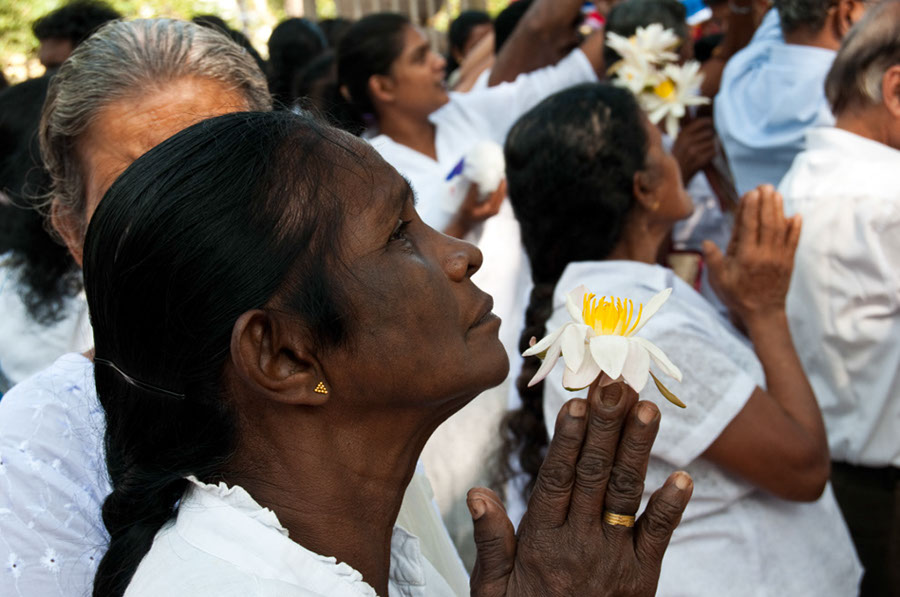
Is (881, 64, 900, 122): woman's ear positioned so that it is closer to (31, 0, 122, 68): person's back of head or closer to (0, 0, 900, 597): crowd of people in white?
(0, 0, 900, 597): crowd of people in white

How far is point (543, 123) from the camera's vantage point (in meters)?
2.53

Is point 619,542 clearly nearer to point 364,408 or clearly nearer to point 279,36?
point 364,408

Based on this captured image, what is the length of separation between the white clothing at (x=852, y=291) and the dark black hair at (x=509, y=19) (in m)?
2.61

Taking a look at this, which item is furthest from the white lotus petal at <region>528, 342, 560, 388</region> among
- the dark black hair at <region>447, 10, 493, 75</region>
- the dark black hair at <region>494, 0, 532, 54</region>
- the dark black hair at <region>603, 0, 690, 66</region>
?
the dark black hair at <region>447, 10, 493, 75</region>

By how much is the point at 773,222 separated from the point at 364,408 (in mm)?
1498

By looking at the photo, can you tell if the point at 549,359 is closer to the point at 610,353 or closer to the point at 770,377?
the point at 610,353

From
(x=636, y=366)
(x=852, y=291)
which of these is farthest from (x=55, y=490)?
(x=852, y=291)

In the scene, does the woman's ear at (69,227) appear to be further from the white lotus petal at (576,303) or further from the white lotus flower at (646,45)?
the white lotus flower at (646,45)

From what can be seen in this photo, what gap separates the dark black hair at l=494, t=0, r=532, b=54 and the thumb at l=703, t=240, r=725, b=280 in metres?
3.07

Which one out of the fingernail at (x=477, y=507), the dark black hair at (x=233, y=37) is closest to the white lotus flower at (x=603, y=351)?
the fingernail at (x=477, y=507)

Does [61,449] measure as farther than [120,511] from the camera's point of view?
Yes

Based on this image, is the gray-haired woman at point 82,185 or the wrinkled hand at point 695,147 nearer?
the gray-haired woman at point 82,185

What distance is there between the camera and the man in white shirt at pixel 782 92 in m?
3.67

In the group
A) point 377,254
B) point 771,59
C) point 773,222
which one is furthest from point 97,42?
point 771,59
